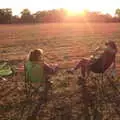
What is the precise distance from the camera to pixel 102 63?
311 inches

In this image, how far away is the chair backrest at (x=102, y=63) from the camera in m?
7.91

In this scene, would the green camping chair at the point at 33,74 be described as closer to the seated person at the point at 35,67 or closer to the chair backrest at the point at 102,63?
the seated person at the point at 35,67

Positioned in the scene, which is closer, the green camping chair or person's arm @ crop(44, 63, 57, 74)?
the green camping chair

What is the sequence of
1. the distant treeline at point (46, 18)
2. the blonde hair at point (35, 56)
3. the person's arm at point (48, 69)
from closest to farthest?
→ 1. the blonde hair at point (35, 56)
2. the person's arm at point (48, 69)
3. the distant treeline at point (46, 18)

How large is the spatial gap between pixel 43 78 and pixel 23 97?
595 millimetres

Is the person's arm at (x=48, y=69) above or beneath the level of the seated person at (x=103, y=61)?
beneath

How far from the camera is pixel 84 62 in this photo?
27.9ft

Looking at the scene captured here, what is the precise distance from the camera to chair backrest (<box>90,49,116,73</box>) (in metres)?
7.91

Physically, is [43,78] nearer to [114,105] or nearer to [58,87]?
[58,87]

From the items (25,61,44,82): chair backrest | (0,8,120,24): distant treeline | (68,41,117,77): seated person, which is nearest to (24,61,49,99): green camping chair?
(25,61,44,82): chair backrest

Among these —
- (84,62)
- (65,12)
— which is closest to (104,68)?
(84,62)

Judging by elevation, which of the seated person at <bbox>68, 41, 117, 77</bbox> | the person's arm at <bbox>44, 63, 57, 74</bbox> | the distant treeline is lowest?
the distant treeline

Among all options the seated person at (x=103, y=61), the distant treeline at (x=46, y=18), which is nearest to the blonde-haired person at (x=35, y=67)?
the seated person at (x=103, y=61)

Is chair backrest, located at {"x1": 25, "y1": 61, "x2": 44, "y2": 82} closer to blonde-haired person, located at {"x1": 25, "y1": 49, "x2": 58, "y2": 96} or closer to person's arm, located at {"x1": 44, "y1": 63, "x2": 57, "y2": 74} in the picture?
blonde-haired person, located at {"x1": 25, "y1": 49, "x2": 58, "y2": 96}
